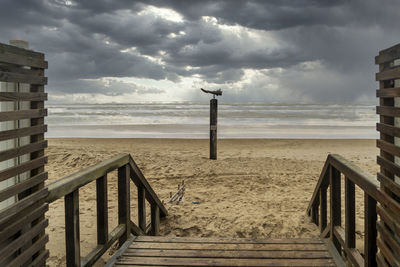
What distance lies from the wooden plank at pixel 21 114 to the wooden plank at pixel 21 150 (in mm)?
184

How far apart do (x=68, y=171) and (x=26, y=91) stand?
802 cm

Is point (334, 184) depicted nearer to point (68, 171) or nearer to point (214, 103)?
point (214, 103)

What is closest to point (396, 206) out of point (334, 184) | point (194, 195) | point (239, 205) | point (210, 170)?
point (334, 184)

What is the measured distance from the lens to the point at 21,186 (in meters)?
2.02

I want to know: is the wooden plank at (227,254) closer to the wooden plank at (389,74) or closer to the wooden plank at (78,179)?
the wooden plank at (78,179)

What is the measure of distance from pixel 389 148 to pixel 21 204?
8.01 feet

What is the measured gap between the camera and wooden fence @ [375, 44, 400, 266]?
82.7 inches

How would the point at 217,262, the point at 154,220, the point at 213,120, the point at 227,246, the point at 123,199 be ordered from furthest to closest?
the point at 213,120 < the point at 154,220 < the point at 123,199 < the point at 227,246 < the point at 217,262

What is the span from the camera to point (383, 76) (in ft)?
7.48

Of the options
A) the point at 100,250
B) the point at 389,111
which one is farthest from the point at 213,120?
the point at 389,111

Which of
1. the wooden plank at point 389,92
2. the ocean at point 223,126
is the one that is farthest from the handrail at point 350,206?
the ocean at point 223,126

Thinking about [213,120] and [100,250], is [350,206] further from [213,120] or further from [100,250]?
[213,120]

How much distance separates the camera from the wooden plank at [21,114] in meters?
1.89

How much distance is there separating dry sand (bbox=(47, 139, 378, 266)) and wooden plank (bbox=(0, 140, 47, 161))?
103 inches
